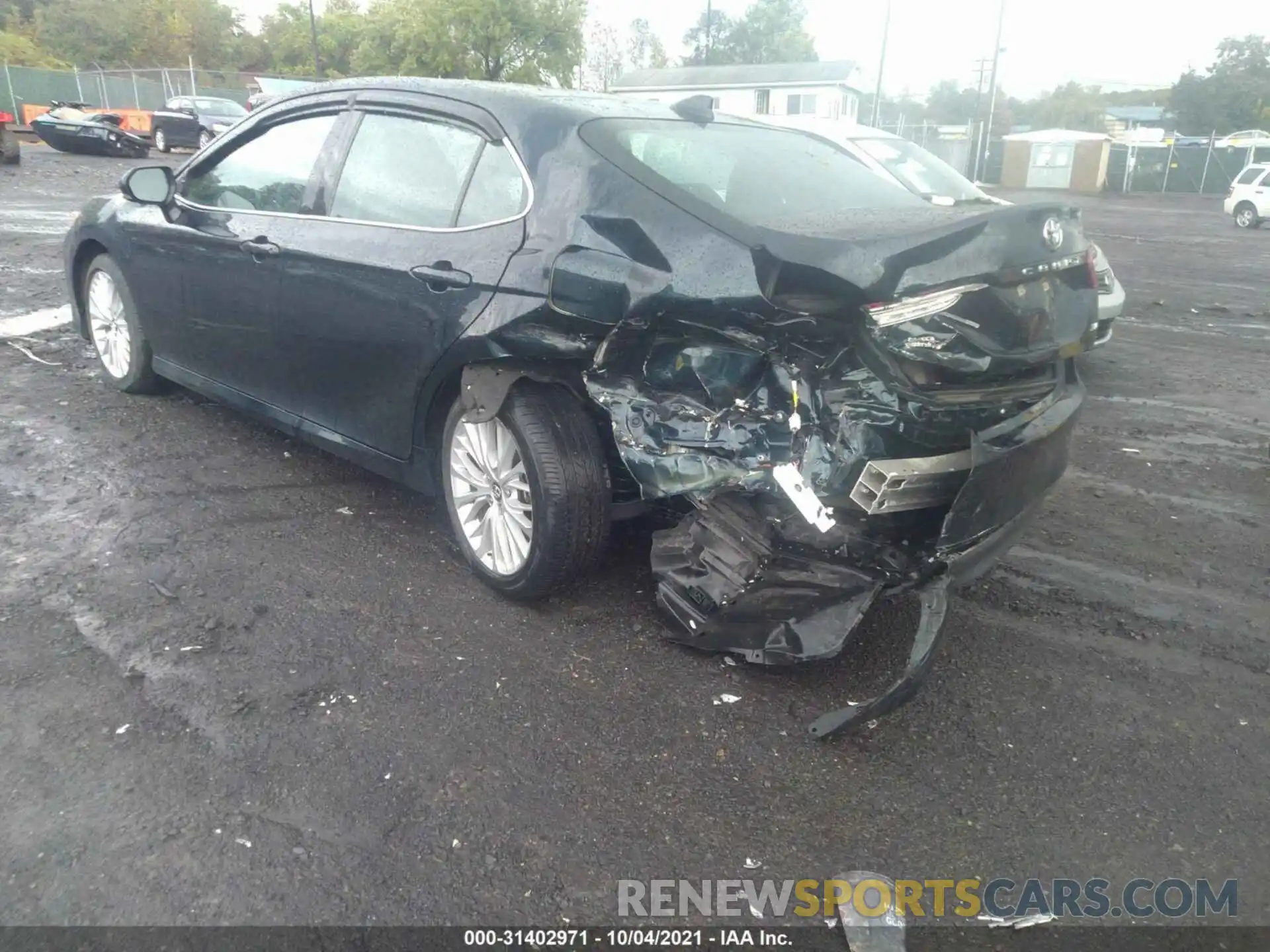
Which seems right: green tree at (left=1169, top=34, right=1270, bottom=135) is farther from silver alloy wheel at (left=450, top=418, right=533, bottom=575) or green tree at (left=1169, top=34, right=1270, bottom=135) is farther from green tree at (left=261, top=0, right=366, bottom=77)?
silver alloy wheel at (left=450, top=418, right=533, bottom=575)

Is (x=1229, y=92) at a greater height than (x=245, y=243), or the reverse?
(x=1229, y=92)

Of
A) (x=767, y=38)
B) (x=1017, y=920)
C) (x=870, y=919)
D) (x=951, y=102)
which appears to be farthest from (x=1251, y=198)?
(x=767, y=38)

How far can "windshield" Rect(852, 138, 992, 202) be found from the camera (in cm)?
812

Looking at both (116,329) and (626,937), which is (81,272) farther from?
(626,937)

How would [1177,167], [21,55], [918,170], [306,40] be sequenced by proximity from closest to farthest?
1. [918,170]
2. [1177,167]
3. [21,55]
4. [306,40]

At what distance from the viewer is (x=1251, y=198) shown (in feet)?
75.9

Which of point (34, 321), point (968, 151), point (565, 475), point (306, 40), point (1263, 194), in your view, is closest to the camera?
point (565, 475)

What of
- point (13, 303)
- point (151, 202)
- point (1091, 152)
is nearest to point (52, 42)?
point (1091, 152)

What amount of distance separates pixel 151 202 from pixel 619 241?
9.47 feet

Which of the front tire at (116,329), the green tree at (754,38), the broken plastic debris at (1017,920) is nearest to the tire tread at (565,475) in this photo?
the broken plastic debris at (1017,920)

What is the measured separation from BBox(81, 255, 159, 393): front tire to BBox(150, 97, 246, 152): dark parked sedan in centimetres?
2627

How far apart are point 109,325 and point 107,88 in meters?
42.6

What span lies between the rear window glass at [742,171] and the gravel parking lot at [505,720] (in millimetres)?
1453

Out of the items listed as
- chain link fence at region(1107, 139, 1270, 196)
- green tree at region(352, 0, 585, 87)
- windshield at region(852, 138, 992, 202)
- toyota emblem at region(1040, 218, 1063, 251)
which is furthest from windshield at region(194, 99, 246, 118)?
chain link fence at region(1107, 139, 1270, 196)
